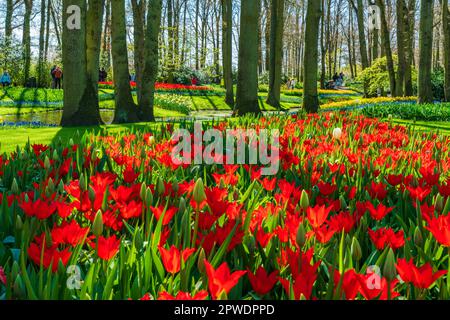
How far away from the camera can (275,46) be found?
2019 centimetres

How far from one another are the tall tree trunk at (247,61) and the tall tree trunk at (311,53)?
6.04 ft

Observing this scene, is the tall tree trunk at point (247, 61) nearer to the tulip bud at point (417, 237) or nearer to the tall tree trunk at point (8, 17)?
the tulip bud at point (417, 237)

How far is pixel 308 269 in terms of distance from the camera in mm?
1180

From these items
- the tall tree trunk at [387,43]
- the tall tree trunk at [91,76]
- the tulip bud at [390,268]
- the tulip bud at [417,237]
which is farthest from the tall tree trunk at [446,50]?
the tulip bud at [390,268]

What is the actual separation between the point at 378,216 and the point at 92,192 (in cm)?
110

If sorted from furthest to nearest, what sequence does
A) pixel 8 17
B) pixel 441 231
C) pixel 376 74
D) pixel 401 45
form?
pixel 8 17, pixel 376 74, pixel 401 45, pixel 441 231

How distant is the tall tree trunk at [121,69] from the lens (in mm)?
11531

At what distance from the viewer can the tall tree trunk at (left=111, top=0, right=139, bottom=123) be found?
11531mm

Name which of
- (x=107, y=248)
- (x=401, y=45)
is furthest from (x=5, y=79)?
(x=107, y=248)

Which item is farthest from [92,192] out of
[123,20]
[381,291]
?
[123,20]

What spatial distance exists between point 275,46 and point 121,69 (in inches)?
394

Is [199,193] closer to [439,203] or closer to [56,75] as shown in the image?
[439,203]

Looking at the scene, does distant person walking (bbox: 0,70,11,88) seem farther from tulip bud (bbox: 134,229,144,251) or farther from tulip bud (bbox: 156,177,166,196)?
tulip bud (bbox: 134,229,144,251)
